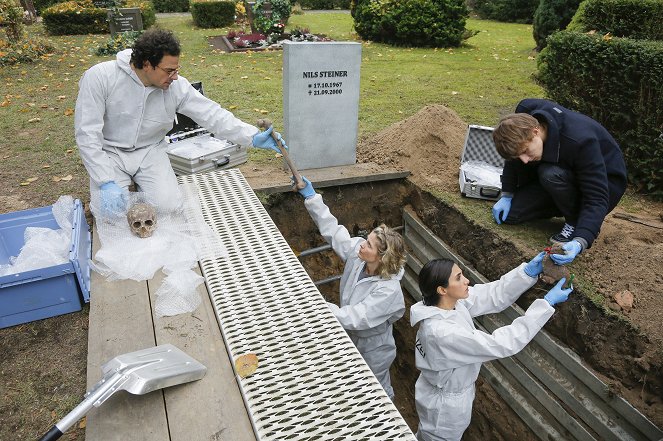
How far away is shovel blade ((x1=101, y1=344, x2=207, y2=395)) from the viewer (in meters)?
1.86

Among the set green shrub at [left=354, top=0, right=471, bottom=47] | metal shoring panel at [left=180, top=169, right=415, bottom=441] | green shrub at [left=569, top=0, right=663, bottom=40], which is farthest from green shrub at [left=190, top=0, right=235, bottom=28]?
metal shoring panel at [left=180, top=169, right=415, bottom=441]

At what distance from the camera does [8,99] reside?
757 centimetres

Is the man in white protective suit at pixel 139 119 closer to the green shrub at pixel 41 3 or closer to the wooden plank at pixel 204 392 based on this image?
the wooden plank at pixel 204 392

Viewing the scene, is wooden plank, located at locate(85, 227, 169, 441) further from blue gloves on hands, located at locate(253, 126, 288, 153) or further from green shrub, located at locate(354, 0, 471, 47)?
green shrub, located at locate(354, 0, 471, 47)

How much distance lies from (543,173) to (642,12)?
12.9 ft

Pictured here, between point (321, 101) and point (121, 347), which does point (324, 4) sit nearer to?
point (321, 101)

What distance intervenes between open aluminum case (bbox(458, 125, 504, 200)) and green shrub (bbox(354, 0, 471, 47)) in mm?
8217

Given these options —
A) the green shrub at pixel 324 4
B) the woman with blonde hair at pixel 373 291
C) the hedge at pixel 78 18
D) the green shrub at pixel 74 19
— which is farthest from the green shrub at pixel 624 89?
the green shrub at pixel 324 4

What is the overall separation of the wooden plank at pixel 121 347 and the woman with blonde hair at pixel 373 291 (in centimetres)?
107

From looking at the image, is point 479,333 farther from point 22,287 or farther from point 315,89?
point 315,89

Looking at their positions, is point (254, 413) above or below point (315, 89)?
below

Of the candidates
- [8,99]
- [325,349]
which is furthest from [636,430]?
[8,99]

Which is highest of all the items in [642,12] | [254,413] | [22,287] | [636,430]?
[642,12]

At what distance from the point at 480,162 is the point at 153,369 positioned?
12.4ft
